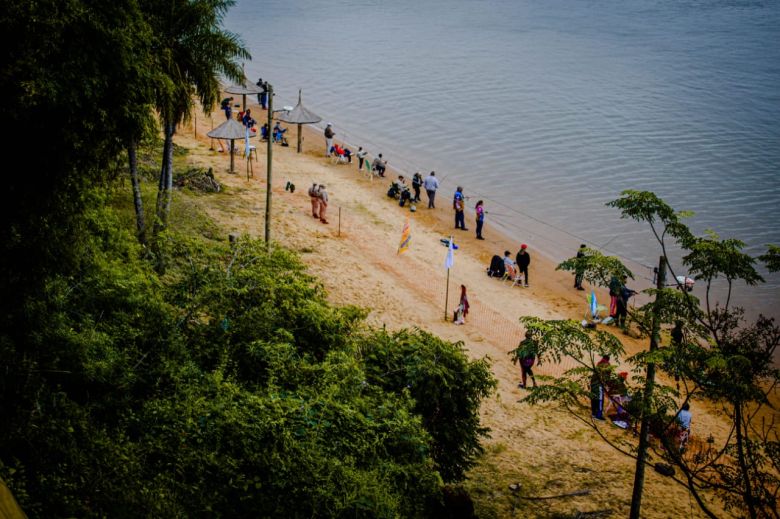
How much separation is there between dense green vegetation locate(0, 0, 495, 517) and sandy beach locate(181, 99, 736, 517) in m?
3.10

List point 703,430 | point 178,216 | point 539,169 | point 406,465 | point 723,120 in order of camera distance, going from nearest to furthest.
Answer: point 406,465, point 703,430, point 178,216, point 539,169, point 723,120

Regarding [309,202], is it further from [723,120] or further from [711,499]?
[723,120]

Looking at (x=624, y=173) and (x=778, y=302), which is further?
(x=624, y=173)

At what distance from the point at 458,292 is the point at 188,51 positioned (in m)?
12.0

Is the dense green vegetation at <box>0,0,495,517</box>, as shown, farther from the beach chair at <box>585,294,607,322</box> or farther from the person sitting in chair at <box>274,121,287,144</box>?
the person sitting in chair at <box>274,121,287,144</box>

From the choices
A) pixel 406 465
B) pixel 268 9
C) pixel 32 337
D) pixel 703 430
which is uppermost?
pixel 268 9

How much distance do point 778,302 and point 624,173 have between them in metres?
14.3

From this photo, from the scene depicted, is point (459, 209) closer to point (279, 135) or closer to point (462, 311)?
point (462, 311)

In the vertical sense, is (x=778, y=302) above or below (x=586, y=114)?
below

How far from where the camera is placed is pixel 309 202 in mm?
30250

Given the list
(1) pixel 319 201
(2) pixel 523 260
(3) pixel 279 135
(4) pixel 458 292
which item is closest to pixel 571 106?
(3) pixel 279 135

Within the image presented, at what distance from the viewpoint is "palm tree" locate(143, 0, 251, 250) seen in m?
17.9

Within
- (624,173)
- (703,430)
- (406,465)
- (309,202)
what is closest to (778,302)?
(703,430)

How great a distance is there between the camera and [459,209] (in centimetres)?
3048
